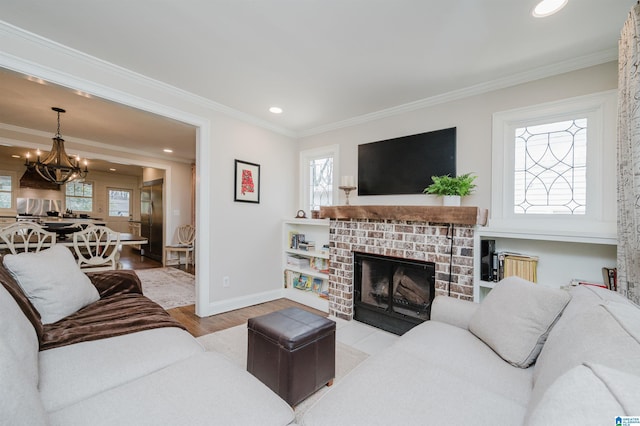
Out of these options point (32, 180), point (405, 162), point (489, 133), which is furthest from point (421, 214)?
point (32, 180)

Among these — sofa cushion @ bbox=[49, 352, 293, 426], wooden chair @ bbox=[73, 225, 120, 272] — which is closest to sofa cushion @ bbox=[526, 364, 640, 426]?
sofa cushion @ bbox=[49, 352, 293, 426]

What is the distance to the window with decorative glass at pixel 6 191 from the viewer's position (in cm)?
673

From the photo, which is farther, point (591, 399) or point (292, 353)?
point (292, 353)

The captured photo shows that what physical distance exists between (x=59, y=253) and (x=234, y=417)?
6.11ft

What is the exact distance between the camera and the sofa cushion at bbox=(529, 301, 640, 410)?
29.5 inches

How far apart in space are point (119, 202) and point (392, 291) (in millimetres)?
9598

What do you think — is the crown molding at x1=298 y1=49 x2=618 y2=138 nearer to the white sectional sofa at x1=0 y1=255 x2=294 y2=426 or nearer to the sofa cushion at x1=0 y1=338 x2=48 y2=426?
the white sectional sofa at x1=0 y1=255 x2=294 y2=426

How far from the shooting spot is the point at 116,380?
3.67 ft

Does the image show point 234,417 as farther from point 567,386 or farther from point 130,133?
point 130,133

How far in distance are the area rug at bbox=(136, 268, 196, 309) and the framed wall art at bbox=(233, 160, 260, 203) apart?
160 cm

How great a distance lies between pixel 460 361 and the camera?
1321 mm

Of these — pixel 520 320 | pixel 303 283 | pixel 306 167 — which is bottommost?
pixel 303 283

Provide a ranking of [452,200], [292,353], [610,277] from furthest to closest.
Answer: [452,200], [610,277], [292,353]

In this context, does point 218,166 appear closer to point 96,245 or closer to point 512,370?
point 96,245
